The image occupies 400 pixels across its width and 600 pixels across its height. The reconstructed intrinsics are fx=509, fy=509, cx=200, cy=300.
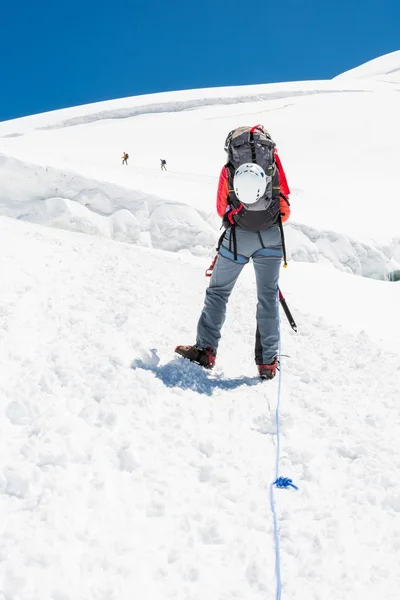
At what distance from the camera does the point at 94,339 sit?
4.64 meters

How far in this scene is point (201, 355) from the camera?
4914mm

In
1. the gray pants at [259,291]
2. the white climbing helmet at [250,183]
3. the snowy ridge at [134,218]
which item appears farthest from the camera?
the snowy ridge at [134,218]

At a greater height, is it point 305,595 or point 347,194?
point 347,194

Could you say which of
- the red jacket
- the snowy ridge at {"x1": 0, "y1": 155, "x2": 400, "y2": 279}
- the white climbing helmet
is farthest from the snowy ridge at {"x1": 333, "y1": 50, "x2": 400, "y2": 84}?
the white climbing helmet

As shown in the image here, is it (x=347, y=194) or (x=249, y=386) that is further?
(x=347, y=194)

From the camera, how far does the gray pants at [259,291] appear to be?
4.74 m

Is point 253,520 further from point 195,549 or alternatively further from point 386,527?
point 386,527

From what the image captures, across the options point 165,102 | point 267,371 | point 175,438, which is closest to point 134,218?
point 267,371

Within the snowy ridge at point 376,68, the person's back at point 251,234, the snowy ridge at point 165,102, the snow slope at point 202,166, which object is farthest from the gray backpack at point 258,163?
the snowy ridge at point 376,68

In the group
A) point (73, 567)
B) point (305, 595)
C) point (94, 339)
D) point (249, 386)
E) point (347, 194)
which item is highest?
point (347, 194)

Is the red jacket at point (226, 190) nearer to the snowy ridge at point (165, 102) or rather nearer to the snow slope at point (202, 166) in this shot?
the snow slope at point (202, 166)

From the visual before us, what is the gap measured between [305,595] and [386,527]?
759 mm

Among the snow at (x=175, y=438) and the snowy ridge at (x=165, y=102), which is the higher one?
the snowy ridge at (x=165, y=102)

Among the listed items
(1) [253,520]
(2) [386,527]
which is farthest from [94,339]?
(2) [386,527]
